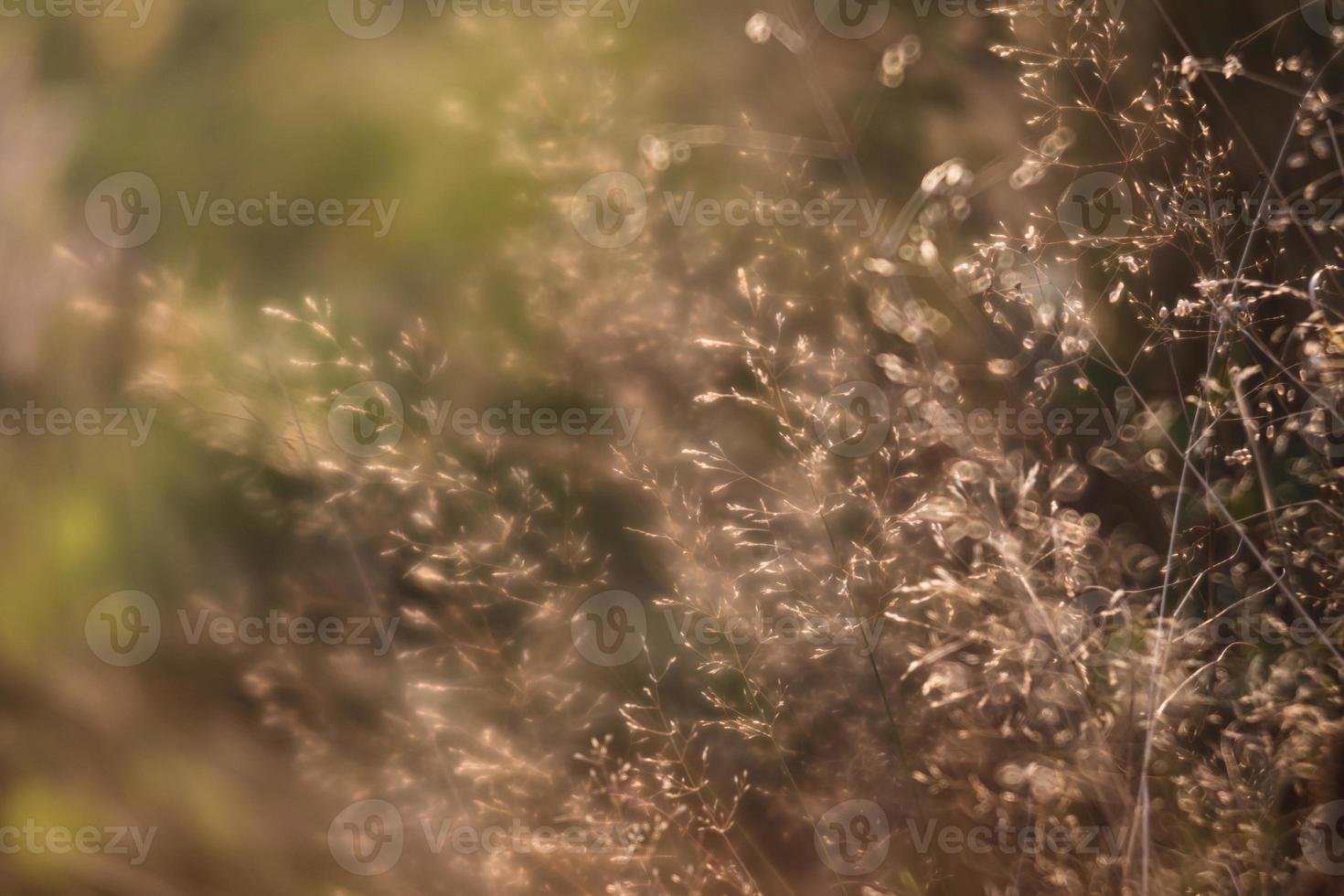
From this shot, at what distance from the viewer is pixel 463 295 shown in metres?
1.13

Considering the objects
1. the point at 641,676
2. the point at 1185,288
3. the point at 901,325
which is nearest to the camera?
the point at 901,325

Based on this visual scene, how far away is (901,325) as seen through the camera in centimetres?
78

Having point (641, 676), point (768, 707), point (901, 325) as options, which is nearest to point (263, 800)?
point (641, 676)

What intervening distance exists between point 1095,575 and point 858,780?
353 millimetres

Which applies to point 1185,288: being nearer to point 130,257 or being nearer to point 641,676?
point 641,676

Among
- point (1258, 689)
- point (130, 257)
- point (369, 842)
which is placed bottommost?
point (369, 842)

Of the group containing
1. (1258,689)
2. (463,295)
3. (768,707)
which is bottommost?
(768,707)

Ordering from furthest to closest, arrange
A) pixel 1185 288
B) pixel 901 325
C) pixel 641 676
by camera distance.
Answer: pixel 641 676 → pixel 1185 288 → pixel 901 325

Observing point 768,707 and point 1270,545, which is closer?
point 1270,545

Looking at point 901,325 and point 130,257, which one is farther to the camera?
point 130,257

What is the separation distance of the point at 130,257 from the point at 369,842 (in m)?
0.75

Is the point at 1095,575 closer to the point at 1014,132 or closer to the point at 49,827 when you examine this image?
the point at 1014,132

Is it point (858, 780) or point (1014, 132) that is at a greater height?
point (1014, 132)

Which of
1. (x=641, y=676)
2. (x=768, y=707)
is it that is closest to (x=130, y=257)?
(x=641, y=676)
